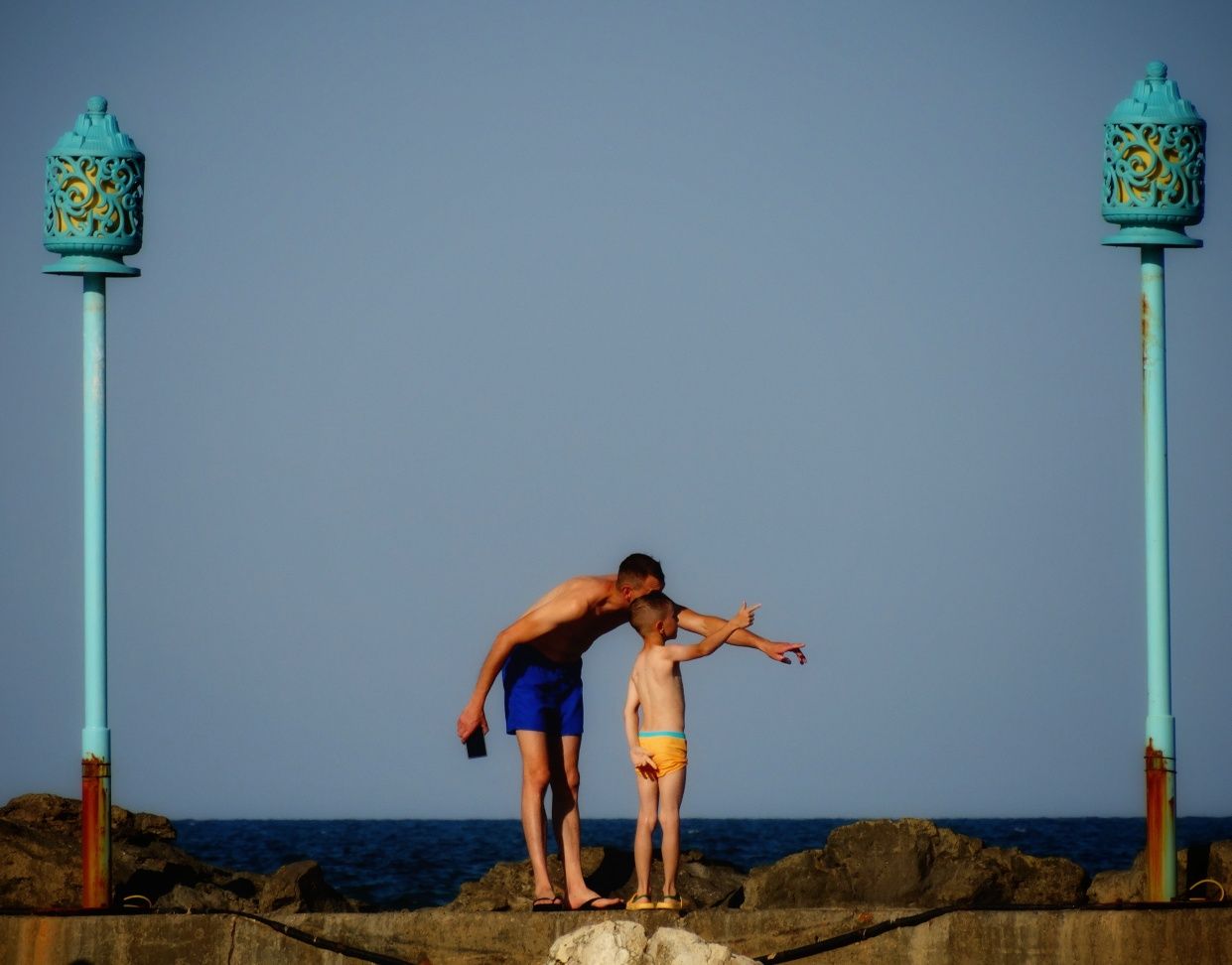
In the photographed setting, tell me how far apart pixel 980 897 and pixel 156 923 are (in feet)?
16.7

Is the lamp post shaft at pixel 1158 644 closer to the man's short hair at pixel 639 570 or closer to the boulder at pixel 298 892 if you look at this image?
the man's short hair at pixel 639 570

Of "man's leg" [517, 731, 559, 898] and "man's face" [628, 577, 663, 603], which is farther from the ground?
"man's face" [628, 577, 663, 603]

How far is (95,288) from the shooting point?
12641 millimetres

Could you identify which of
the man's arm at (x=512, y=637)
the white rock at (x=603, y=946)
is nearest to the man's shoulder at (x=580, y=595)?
the man's arm at (x=512, y=637)

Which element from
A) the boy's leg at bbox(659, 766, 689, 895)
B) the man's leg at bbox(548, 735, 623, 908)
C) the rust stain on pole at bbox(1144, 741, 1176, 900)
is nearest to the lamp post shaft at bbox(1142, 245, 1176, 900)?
the rust stain on pole at bbox(1144, 741, 1176, 900)

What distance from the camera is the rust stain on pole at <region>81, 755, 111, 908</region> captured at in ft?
40.4

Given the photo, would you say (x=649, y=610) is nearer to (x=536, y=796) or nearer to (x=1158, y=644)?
(x=536, y=796)

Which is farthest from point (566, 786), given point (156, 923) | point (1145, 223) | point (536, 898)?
point (1145, 223)

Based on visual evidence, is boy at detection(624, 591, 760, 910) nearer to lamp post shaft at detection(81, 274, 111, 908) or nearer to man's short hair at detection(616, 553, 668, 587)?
man's short hair at detection(616, 553, 668, 587)

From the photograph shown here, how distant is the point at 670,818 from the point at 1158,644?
259 cm

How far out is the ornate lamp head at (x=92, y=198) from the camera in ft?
41.2

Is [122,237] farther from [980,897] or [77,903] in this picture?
[980,897]

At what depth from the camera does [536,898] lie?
1216 cm

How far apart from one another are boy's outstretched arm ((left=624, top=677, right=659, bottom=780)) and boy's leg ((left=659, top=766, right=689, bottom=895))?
8 cm
